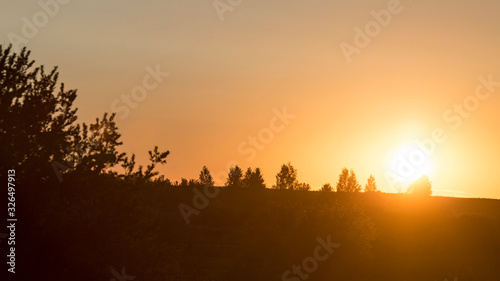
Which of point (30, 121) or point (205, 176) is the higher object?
point (205, 176)

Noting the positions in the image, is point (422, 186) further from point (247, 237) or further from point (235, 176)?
point (247, 237)

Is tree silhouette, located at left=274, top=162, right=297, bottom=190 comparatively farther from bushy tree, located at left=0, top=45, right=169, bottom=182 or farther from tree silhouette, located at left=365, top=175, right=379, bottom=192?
bushy tree, located at left=0, top=45, right=169, bottom=182

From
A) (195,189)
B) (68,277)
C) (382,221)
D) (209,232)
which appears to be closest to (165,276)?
(68,277)

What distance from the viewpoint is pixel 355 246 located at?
6303cm

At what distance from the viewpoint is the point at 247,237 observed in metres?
61.5

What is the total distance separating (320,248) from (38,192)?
50.9 m

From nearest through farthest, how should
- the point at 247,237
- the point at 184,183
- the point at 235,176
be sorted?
1. the point at 247,237
2. the point at 184,183
3. the point at 235,176

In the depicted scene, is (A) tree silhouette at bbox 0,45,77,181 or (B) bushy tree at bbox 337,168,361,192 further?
(B) bushy tree at bbox 337,168,361,192

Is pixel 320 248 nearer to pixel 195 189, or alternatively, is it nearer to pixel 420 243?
pixel 420 243

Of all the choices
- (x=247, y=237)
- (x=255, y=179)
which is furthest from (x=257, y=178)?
(x=247, y=237)

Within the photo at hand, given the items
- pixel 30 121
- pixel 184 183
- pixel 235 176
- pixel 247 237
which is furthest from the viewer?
pixel 235 176

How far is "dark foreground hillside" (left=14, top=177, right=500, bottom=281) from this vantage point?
12383mm

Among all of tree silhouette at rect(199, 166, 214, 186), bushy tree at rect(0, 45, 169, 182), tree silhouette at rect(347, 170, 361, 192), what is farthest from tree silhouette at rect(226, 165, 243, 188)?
bushy tree at rect(0, 45, 169, 182)

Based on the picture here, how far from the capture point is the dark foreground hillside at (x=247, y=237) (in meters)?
12.4
